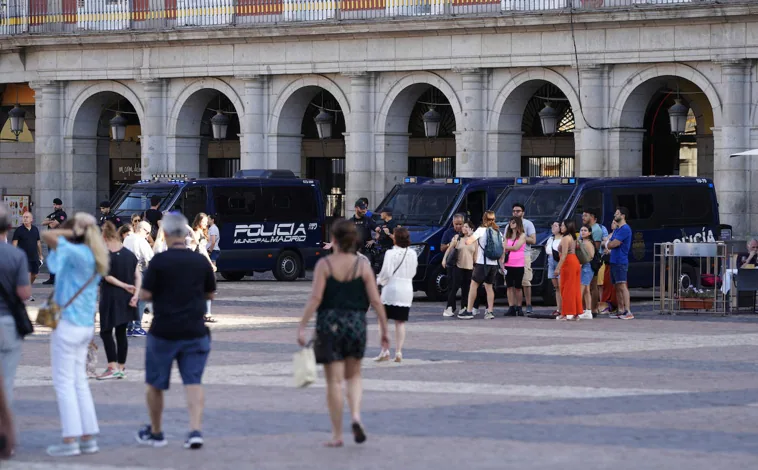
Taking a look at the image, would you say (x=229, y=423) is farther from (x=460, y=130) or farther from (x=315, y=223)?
(x=460, y=130)

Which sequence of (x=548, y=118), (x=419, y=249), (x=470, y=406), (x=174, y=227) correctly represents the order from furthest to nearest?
(x=548, y=118) → (x=419, y=249) → (x=470, y=406) → (x=174, y=227)

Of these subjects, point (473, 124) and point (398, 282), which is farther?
point (473, 124)

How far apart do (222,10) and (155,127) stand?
365cm

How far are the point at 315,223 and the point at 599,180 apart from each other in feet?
29.0

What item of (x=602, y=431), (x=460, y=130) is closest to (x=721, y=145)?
(x=460, y=130)

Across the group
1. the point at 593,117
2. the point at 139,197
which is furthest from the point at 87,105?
the point at 593,117

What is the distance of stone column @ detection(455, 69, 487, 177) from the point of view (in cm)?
3941

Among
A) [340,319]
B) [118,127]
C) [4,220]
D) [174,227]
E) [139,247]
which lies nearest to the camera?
[340,319]

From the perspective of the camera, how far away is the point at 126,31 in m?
44.4

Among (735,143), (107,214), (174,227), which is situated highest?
(735,143)

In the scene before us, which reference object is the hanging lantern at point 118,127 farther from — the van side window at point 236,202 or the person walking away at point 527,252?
the person walking away at point 527,252

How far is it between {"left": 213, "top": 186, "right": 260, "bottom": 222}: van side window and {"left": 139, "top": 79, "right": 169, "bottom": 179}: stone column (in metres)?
9.72

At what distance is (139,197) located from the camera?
35125 millimetres

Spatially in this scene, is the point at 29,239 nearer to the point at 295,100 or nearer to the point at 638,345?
the point at 638,345
